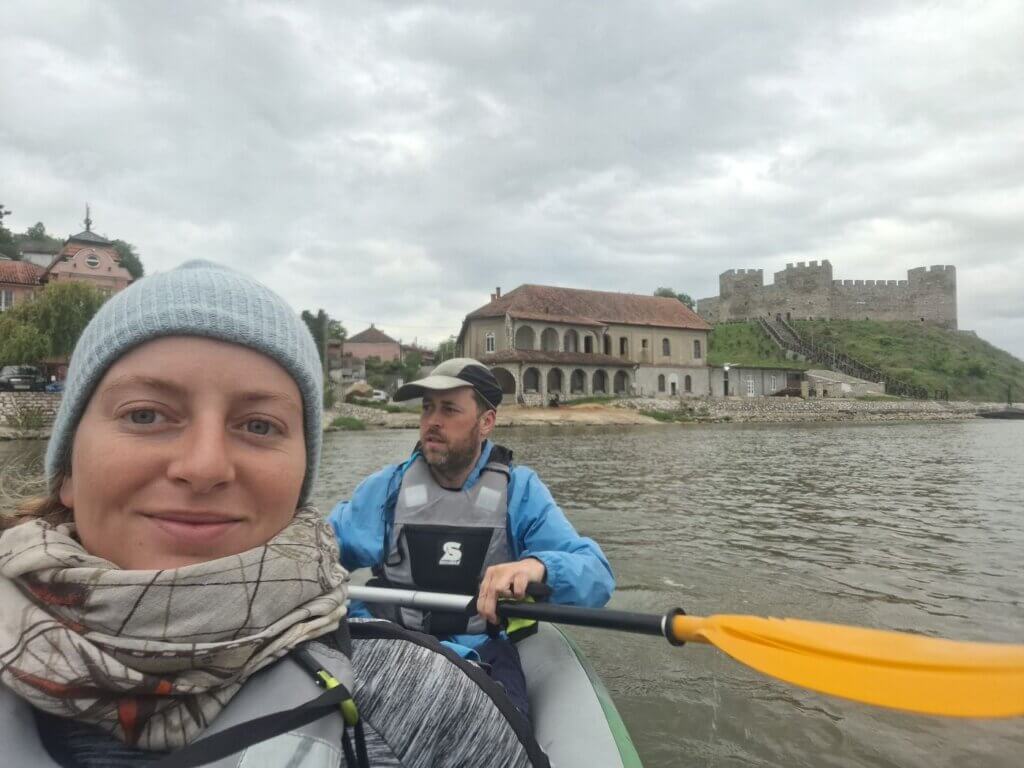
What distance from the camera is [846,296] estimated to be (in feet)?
227

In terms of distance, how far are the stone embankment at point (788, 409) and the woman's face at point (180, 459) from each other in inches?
1445

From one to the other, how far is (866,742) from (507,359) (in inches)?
1375

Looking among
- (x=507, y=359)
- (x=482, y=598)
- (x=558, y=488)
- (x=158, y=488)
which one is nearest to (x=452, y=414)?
(x=482, y=598)

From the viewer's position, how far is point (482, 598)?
241 centimetres

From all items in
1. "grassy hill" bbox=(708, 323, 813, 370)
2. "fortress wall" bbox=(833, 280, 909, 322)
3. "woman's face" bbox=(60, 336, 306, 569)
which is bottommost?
"woman's face" bbox=(60, 336, 306, 569)

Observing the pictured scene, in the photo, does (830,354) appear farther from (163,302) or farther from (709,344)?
(163,302)

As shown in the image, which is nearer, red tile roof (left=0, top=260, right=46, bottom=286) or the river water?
the river water

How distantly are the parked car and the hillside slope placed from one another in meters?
57.5

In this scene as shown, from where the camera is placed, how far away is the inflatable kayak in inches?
75.4

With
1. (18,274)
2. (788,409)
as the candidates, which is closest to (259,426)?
(788,409)

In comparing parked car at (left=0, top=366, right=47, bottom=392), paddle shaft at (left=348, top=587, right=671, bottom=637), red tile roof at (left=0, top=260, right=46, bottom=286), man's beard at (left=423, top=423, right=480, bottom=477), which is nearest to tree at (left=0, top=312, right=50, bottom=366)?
parked car at (left=0, top=366, right=47, bottom=392)

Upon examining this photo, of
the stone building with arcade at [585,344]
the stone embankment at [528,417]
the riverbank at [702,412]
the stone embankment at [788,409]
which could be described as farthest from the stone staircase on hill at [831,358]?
the stone embankment at [528,417]

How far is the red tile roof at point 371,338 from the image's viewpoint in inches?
2667

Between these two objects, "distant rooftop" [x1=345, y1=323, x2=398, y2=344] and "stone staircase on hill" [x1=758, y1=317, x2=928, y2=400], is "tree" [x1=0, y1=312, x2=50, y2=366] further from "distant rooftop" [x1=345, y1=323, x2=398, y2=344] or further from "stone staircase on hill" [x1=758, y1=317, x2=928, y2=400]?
"stone staircase on hill" [x1=758, y1=317, x2=928, y2=400]
